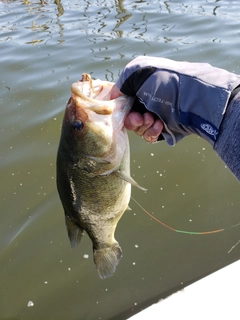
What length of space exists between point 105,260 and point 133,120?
0.87 m

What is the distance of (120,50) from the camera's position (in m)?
6.81

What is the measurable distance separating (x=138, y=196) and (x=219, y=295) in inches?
59.8

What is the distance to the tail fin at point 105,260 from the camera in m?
2.06

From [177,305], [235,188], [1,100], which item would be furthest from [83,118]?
[1,100]

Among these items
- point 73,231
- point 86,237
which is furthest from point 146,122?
point 86,237

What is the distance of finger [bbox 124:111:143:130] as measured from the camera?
1795mm

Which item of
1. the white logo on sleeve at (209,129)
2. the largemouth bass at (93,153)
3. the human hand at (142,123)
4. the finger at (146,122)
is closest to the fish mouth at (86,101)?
the largemouth bass at (93,153)

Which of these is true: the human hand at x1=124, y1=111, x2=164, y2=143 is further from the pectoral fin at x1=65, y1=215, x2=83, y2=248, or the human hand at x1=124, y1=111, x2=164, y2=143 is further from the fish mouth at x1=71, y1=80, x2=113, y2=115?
the pectoral fin at x1=65, y1=215, x2=83, y2=248

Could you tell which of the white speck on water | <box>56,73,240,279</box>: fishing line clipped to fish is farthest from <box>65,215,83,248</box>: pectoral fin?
the white speck on water

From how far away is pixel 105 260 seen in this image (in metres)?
2.06

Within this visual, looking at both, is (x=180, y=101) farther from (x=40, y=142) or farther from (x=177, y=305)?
(x=40, y=142)

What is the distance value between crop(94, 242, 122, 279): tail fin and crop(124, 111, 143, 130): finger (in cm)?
77

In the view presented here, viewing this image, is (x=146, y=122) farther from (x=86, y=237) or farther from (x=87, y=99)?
(x=86, y=237)

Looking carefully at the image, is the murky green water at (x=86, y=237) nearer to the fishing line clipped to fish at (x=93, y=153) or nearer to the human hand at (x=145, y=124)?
the fishing line clipped to fish at (x=93, y=153)
